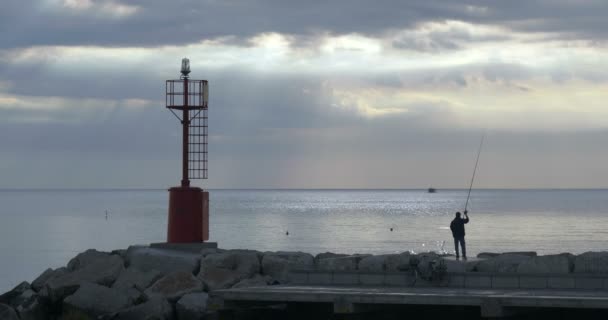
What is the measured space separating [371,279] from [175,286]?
4.41 metres

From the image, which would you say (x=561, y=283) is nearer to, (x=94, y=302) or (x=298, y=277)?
(x=298, y=277)

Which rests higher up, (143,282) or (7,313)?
(143,282)

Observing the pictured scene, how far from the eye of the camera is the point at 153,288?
771 inches

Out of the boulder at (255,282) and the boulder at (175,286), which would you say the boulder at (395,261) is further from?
the boulder at (175,286)

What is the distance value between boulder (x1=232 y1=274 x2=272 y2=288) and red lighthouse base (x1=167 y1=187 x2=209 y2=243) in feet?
9.32

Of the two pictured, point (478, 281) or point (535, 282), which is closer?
point (535, 282)

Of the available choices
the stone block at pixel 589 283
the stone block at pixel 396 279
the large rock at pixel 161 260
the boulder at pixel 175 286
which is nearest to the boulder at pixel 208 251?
the large rock at pixel 161 260

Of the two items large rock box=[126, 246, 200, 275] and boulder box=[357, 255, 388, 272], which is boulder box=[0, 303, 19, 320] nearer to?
large rock box=[126, 246, 200, 275]

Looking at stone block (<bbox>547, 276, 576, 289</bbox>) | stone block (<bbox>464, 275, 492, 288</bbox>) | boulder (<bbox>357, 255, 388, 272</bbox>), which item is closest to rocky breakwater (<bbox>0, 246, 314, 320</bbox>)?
boulder (<bbox>357, 255, 388, 272</bbox>)

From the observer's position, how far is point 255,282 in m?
19.4

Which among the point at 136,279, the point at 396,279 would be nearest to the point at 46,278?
the point at 136,279

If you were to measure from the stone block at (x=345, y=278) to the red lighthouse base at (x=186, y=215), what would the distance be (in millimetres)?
6307

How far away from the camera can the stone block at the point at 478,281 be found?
632 inches

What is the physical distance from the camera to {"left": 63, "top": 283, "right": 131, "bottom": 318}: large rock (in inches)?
719
